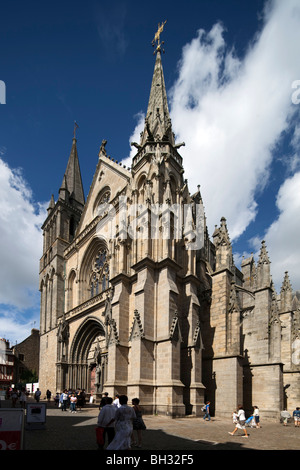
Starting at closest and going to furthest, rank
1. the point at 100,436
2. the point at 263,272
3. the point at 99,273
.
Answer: the point at 100,436, the point at 263,272, the point at 99,273

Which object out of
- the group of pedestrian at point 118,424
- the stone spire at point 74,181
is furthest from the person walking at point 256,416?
the stone spire at point 74,181

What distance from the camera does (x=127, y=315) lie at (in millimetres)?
18609

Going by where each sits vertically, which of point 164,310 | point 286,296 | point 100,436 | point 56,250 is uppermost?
point 56,250

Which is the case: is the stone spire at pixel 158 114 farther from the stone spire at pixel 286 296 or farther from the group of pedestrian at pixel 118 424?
the group of pedestrian at pixel 118 424

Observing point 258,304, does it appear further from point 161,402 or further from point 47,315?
point 47,315

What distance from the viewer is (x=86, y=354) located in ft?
83.1

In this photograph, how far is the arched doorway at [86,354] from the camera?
24052 mm

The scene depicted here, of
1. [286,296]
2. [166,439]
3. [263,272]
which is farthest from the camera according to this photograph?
[286,296]

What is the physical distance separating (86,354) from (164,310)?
37.9ft

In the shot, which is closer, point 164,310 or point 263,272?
point 164,310

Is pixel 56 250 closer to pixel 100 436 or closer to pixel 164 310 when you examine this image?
pixel 164 310

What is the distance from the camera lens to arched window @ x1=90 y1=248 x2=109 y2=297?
25031 mm

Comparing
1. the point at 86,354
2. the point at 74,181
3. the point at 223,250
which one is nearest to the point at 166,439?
the point at 223,250
